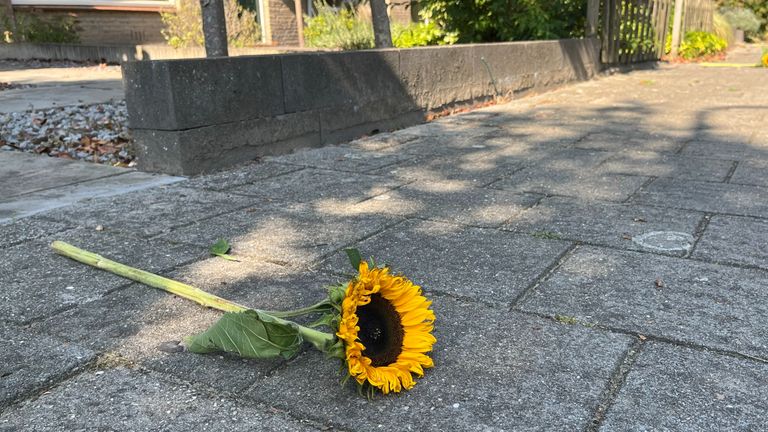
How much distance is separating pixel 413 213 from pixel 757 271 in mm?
1442

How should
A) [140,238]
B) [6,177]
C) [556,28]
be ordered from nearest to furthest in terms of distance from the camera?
[140,238] → [6,177] → [556,28]

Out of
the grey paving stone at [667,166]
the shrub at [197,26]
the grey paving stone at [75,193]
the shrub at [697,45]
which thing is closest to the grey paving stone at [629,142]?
the grey paving stone at [667,166]

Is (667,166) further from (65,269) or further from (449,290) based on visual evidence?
(65,269)

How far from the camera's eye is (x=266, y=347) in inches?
63.0

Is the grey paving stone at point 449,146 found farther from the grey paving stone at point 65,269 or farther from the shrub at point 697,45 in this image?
the shrub at point 697,45

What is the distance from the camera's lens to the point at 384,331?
5.04ft

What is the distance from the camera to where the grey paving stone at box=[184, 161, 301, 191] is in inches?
144

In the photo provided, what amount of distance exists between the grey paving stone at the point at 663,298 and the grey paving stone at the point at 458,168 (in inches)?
56.7

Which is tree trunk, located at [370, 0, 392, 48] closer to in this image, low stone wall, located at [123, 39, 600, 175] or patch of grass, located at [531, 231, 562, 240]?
low stone wall, located at [123, 39, 600, 175]

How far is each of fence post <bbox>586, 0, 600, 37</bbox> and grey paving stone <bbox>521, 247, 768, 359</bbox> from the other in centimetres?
775

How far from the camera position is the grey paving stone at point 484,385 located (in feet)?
4.74

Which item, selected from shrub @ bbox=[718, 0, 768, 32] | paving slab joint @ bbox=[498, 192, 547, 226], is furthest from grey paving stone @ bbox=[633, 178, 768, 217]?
shrub @ bbox=[718, 0, 768, 32]

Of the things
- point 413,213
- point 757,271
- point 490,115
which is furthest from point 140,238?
point 490,115

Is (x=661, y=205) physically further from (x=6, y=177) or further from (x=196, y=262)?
(x=6, y=177)
